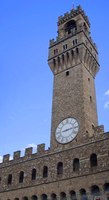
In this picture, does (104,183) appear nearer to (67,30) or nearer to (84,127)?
(84,127)

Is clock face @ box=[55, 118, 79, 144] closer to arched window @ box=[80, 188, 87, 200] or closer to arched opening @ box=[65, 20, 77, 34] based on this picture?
arched window @ box=[80, 188, 87, 200]

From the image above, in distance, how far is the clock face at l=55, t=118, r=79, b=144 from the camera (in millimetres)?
27758

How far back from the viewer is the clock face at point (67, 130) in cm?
2776

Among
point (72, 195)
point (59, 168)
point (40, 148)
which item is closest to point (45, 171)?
point (59, 168)

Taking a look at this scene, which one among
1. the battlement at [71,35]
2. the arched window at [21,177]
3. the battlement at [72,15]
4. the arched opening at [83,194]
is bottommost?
the arched opening at [83,194]

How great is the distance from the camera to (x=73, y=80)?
31.6 m

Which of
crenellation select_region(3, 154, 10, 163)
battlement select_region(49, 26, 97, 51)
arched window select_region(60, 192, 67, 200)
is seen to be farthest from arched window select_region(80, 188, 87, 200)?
battlement select_region(49, 26, 97, 51)

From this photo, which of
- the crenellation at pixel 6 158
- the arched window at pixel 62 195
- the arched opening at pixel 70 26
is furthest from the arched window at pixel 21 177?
the arched opening at pixel 70 26

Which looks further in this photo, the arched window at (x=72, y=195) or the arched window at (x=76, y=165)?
the arched window at (x=76, y=165)

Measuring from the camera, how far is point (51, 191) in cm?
2534

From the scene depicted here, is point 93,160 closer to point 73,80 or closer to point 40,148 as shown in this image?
point 40,148

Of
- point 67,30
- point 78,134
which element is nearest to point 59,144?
A: point 78,134

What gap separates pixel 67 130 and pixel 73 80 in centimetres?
614

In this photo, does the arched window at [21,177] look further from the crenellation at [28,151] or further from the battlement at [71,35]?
the battlement at [71,35]
